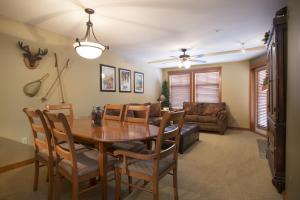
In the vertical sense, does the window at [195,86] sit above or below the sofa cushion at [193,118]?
above

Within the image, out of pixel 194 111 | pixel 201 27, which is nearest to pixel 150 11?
pixel 201 27

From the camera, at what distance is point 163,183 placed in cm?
235

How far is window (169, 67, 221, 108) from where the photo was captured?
254 inches

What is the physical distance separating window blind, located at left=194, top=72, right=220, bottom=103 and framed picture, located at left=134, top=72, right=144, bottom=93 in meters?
2.23

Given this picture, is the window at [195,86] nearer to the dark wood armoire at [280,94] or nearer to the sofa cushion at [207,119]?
the sofa cushion at [207,119]

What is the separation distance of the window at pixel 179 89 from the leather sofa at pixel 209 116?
2.33 ft

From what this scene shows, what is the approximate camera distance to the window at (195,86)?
6.45 metres

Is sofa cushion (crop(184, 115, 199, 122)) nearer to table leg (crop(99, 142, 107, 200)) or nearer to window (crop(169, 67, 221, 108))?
window (crop(169, 67, 221, 108))

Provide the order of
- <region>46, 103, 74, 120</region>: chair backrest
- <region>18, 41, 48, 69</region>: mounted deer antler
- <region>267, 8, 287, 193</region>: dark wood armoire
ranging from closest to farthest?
1. <region>267, 8, 287, 193</region>: dark wood armoire
2. <region>46, 103, 74, 120</region>: chair backrest
3. <region>18, 41, 48, 69</region>: mounted deer antler

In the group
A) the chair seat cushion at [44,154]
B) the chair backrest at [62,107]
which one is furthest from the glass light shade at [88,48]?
the chair seat cushion at [44,154]

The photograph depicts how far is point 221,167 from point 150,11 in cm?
273

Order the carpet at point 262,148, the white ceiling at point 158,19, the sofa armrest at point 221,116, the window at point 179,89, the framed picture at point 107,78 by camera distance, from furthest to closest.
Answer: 1. the window at point 179,89
2. the sofa armrest at point 221,116
3. the framed picture at point 107,78
4. the carpet at point 262,148
5. the white ceiling at point 158,19

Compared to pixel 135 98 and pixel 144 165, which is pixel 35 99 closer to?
pixel 144 165

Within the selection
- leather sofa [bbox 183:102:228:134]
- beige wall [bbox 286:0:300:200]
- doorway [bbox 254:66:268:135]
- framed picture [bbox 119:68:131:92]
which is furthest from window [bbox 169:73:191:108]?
beige wall [bbox 286:0:300:200]
